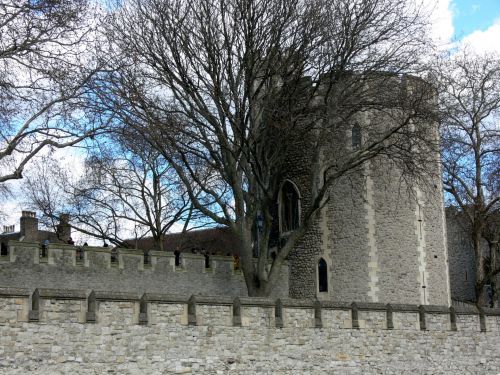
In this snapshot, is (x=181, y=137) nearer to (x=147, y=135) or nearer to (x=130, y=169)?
(x=147, y=135)

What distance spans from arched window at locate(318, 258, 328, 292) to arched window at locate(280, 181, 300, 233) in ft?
5.52

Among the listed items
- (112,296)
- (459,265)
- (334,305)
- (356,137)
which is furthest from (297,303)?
(459,265)

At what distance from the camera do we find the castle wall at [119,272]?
66.1 ft

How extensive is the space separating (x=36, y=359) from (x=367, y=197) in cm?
1331

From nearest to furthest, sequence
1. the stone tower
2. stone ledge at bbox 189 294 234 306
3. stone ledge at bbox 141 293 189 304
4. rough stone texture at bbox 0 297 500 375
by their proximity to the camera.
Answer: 1. rough stone texture at bbox 0 297 500 375
2. stone ledge at bbox 141 293 189 304
3. stone ledge at bbox 189 294 234 306
4. the stone tower

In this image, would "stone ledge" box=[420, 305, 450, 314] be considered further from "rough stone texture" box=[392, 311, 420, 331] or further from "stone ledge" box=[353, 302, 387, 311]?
"stone ledge" box=[353, 302, 387, 311]

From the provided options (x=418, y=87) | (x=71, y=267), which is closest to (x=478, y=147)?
(x=418, y=87)

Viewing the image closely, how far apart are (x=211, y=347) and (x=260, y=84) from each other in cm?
767

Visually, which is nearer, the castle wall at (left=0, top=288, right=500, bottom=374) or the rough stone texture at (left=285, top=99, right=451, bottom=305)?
the castle wall at (left=0, top=288, right=500, bottom=374)

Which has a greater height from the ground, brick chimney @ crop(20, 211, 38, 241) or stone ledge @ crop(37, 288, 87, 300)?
brick chimney @ crop(20, 211, 38, 241)

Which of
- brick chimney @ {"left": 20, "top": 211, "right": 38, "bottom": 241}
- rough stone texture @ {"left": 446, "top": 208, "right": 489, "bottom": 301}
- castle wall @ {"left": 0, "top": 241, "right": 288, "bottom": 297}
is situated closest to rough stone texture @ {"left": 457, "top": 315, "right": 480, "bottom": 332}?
castle wall @ {"left": 0, "top": 241, "right": 288, "bottom": 297}

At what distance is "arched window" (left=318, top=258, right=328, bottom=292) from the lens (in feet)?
79.4

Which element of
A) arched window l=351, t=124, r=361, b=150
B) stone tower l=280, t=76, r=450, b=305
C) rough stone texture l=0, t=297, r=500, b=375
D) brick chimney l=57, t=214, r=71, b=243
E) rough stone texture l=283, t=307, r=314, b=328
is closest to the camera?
rough stone texture l=0, t=297, r=500, b=375

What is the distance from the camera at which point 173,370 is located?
14.5m
